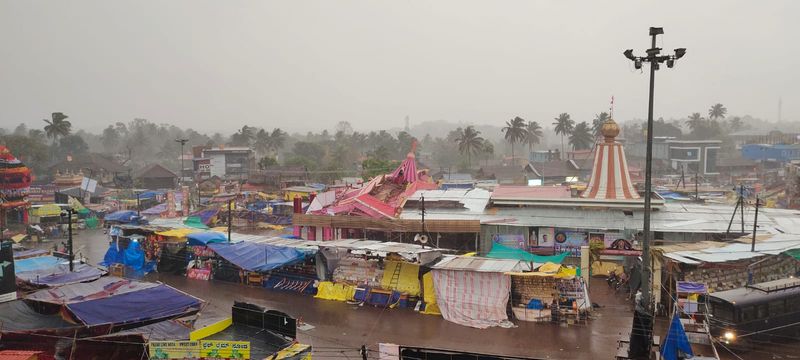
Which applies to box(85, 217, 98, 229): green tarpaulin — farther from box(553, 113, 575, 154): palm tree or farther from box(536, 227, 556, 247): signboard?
box(553, 113, 575, 154): palm tree

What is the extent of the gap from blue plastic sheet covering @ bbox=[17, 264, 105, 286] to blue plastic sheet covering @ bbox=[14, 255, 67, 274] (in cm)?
114

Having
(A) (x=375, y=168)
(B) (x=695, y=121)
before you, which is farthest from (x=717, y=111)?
(A) (x=375, y=168)

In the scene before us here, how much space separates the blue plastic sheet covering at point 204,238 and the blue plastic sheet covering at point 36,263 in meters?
5.35

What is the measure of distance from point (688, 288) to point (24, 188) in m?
46.1

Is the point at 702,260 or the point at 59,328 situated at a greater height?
the point at 702,260

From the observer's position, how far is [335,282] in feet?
76.6

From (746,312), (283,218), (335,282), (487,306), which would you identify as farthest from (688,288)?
(283,218)

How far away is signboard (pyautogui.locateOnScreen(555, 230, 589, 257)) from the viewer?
25.9 meters

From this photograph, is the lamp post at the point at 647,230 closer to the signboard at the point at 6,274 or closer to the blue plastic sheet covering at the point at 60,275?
the blue plastic sheet covering at the point at 60,275

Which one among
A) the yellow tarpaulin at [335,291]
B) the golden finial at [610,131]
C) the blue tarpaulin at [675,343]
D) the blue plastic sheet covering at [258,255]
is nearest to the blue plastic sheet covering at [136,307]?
the blue plastic sheet covering at [258,255]

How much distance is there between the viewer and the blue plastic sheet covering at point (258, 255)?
23.6 meters

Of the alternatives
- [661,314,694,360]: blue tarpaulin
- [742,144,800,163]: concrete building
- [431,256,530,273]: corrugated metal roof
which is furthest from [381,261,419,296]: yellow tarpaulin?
[742,144,800,163]: concrete building

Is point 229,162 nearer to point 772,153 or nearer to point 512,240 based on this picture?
point 512,240

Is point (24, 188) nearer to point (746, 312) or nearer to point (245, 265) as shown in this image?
point (245, 265)
